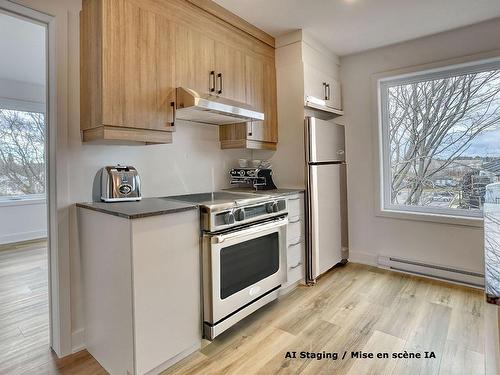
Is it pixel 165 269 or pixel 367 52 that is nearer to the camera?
pixel 165 269

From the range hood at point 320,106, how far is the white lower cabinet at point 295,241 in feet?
2.91

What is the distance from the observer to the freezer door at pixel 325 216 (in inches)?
111

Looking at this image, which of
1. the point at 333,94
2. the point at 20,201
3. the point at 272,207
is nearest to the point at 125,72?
the point at 272,207

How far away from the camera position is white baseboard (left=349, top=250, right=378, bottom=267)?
11.0 feet

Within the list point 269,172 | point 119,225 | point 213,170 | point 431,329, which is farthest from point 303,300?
point 119,225

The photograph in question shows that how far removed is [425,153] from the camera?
3.09 metres

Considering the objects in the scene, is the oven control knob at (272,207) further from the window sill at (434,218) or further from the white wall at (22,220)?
the white wall at (22,220)

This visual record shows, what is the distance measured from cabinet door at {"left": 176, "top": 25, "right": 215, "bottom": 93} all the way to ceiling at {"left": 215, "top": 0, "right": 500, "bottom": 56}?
0.38m

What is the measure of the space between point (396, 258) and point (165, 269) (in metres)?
2.63

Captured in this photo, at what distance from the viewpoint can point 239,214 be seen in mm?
1983

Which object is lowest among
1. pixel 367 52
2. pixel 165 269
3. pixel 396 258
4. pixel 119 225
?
pixel 396 258

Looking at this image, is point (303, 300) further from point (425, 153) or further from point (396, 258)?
point (425, 153)

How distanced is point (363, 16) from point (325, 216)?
185 centimetres

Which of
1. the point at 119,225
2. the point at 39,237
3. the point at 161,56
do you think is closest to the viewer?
the point at 119,225
